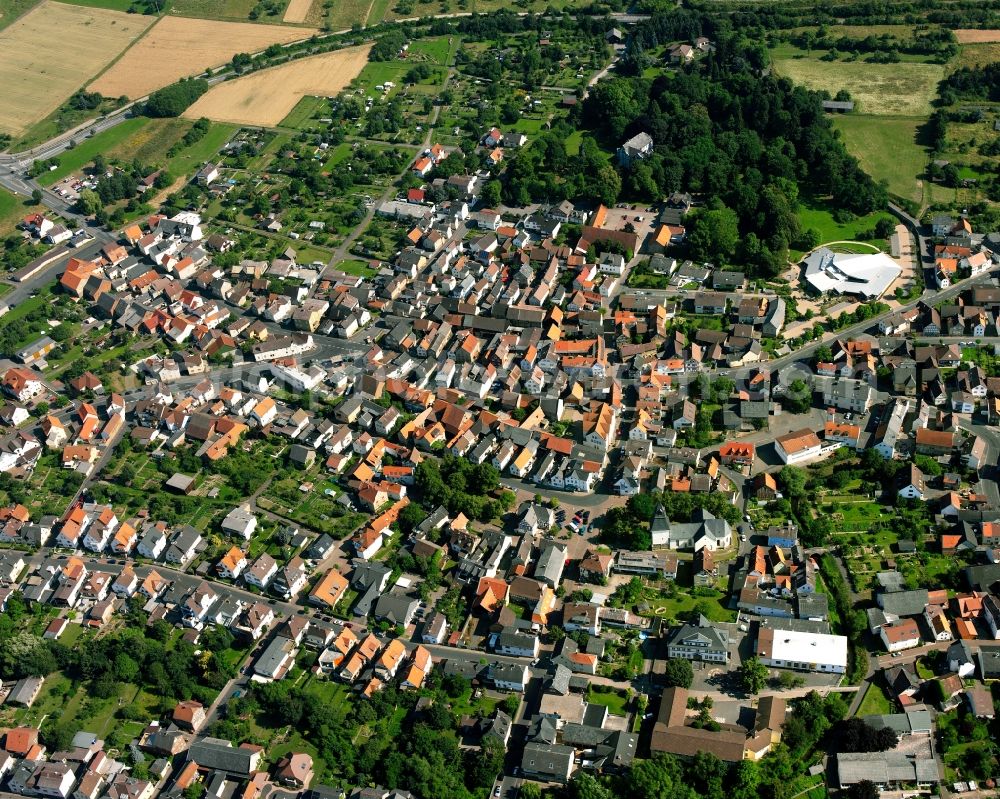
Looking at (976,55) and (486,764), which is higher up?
(976,55)

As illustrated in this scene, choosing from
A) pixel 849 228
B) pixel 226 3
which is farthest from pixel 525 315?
pixel 226 3

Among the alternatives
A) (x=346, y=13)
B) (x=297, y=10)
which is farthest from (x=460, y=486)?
(x=297, y=10)

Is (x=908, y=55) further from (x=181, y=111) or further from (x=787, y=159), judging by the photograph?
(x=181, y=111)

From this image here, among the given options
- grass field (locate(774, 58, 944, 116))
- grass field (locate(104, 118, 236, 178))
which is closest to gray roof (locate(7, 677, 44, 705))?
grass field (locate(104, 118, 236, 178))

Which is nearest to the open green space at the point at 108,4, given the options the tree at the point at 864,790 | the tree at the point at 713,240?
the tree at the point at 713,240

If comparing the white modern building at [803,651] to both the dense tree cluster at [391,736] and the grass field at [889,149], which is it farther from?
the grass field at [889,149]

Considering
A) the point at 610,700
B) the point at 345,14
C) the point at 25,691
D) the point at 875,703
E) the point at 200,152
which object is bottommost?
the point at 875,703

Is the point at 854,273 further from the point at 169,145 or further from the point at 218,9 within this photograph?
the point at 218,9
